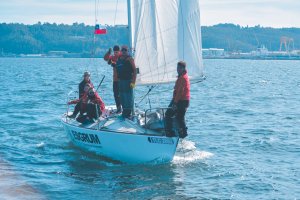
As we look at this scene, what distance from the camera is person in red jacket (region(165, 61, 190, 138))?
15.4 meters

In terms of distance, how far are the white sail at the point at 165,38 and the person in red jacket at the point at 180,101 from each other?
1.97 m

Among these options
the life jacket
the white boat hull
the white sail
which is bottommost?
the white boat hull

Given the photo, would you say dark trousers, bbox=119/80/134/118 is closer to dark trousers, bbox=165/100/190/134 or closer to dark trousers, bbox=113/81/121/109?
dark trousers, bbox=113/81/121/109

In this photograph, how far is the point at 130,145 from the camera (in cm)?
1622

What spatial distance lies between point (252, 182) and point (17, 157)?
293 inches

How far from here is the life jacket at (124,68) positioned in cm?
1681

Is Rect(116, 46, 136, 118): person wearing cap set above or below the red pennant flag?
below

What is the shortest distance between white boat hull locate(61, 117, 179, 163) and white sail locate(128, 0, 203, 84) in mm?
2037

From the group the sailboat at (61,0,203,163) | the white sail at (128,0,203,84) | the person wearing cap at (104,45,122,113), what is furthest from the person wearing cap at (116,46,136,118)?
the person wearing cap at (104,45,122,113)

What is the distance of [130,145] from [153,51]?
3.05 meters

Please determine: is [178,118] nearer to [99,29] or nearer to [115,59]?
[115,59]

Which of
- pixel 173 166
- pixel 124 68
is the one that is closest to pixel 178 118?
pixel 173 166

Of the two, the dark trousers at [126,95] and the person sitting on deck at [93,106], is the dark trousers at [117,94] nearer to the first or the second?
the person sitting on deck at [93,106]

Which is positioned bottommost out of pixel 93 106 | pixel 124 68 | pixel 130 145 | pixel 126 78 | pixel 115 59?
pixel 130 145
